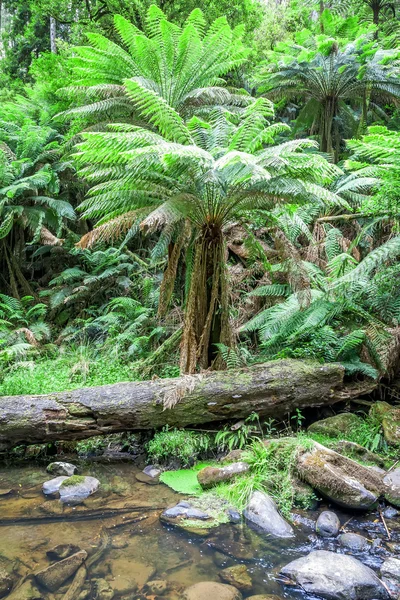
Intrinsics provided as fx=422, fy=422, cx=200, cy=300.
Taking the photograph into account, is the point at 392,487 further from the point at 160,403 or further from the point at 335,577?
the point at 160,403

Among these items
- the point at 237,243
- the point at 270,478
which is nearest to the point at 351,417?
the point at 270,478

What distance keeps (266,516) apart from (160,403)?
1607mm

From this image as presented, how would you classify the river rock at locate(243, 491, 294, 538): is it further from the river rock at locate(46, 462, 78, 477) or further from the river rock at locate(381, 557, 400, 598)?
the river rock at locate(46, 462, 78, 477)

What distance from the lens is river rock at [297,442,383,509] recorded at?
131 inches

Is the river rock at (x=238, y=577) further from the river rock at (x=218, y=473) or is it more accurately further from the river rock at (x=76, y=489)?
the river rock at (x=76, y=489)

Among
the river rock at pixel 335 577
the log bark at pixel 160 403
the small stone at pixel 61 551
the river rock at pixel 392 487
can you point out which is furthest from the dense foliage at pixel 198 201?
the river rock at pixel 335 577

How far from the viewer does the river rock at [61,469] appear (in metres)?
4.10

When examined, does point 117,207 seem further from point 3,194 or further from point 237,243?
point 3,194

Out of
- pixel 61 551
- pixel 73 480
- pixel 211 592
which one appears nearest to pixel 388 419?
pixel 211 592

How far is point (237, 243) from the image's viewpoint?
781cm

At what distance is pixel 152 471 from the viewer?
13.5ft

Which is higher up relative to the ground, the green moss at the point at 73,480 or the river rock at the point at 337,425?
the green moss at the point at 73,480

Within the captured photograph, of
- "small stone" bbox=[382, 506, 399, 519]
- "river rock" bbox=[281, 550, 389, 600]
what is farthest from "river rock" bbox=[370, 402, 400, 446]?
"river rock" bbox=[281, 550, 389, 600]

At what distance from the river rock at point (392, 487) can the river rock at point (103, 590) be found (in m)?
2.29
